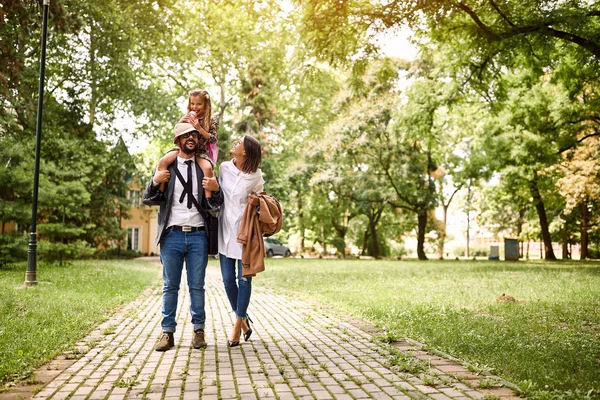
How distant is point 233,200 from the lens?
18.6 ft

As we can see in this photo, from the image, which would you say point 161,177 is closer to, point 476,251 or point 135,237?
point 135,237

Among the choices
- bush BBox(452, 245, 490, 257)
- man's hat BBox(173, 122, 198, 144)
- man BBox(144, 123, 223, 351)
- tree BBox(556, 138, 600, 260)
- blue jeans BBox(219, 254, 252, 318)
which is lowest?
bush BBox(452, 245, 490, 257)

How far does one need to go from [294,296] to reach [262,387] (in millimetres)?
7205

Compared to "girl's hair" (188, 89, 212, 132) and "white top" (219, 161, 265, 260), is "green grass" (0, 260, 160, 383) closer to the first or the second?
"white top" (219, 161, 265, 260)

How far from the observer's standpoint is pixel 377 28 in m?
11.8

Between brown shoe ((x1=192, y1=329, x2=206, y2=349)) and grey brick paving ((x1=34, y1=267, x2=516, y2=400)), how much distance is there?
0.07m

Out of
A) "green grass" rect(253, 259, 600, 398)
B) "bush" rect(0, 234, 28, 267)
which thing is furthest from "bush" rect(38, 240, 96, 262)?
"green grass" rect(253, 259, 600, 398)

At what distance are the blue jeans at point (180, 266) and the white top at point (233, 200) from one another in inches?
9.2

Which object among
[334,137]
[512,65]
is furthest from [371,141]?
[512,65]

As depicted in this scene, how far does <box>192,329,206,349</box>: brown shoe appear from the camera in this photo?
542cm

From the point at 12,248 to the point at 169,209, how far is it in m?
13.0

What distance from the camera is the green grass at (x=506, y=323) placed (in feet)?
14.5

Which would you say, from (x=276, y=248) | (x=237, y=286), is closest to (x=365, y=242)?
(x=276, y=248)

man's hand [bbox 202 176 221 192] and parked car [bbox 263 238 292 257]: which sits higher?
man's hand [bbox 202 176 221 192]
